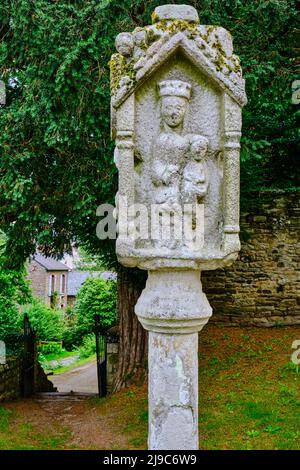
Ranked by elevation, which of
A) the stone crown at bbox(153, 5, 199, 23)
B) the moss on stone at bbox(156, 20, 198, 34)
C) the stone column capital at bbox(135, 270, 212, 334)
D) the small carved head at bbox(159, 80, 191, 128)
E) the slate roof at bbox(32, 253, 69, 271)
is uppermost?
the stone crown at bbox(153, 5, 199, 23)

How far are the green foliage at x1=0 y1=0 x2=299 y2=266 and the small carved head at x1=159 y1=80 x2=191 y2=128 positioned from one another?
2271 mm

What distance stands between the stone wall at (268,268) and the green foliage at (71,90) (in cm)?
336

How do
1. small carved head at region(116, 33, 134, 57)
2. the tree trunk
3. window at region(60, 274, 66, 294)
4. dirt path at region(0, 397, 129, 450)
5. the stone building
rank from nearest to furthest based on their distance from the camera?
small carved head at region(116, 33, 134, 57), dirt path at region(0, 397, 129, 450), the tree trunk, the stone building, window at region(60, 274, 66, 294)

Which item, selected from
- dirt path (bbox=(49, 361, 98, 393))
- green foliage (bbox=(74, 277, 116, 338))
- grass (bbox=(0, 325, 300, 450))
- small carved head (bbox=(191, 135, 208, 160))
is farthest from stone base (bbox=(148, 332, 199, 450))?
green foliage (bbox=(74, 277, 116, 338))

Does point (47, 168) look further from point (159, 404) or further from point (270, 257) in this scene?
point (270, 257)

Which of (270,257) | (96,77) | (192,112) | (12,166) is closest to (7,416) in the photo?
(12,166)

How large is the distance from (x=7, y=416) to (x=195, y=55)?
526cm

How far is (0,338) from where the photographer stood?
8492 millimetres

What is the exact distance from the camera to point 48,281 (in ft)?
92.8

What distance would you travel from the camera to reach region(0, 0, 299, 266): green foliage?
5164 millimetres

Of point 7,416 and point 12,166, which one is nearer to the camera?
point 12,166

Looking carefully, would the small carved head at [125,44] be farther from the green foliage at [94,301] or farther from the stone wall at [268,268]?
the green foliage at [94,301]

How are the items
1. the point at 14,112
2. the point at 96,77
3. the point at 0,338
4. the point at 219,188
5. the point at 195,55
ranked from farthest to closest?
the point at 0,338, the point at 14,112, the point at 96,77, the point at 219,188, the point at 195,55

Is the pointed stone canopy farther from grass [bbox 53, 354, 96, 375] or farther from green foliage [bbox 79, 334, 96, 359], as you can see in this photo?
green foliage [bbox 79, 334, 96, 359]
